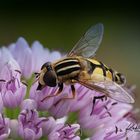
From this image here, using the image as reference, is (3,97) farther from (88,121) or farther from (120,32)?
(120,32)

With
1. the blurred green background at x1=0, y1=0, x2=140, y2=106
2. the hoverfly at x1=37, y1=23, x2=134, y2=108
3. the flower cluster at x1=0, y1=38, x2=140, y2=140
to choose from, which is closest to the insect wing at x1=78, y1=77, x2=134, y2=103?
the hoverfly at x1=37, y1=23, x2=134, y2=108

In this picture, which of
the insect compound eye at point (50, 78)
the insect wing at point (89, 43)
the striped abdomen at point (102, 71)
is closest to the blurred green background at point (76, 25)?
the insect wing at point (89, 43)

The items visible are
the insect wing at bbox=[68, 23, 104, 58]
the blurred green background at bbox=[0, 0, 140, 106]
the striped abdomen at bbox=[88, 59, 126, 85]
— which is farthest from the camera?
the blurred green background at bbox=[0, 0, 140, 106]

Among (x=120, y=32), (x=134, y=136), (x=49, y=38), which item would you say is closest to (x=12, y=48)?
(x=134, y=136)

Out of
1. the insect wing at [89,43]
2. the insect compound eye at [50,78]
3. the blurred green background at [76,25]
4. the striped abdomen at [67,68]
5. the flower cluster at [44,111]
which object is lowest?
the flower cluster at [44,111]

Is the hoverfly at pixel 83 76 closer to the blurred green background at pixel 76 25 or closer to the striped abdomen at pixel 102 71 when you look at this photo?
the striped abdomen at pixel 102 71

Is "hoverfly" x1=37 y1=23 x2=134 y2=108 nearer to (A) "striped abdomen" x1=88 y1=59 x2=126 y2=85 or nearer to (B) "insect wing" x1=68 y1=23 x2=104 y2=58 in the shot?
(A) "striped abdomen" x1=88 y1=59 x2=126 y2=85
